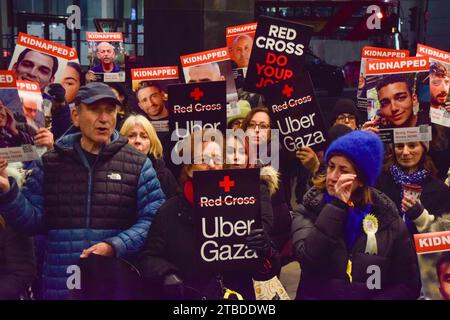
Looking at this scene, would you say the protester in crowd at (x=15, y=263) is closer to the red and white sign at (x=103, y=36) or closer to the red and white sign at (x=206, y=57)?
the red and white sign at (x=206, y=57)

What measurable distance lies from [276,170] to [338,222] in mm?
702

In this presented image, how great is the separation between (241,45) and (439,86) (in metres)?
1.69

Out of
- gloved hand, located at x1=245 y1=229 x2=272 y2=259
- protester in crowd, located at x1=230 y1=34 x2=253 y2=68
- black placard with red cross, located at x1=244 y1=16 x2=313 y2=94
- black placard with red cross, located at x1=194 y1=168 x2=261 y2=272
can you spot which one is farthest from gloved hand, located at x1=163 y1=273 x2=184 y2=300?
protester in crowd, located at x1=230 y1=34 x2=253 y2=68

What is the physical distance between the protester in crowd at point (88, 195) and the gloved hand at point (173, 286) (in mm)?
256

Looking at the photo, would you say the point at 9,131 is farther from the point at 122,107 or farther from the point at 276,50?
the point at 276,50

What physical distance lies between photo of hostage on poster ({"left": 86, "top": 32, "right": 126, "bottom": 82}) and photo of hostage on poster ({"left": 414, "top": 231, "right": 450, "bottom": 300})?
378cm

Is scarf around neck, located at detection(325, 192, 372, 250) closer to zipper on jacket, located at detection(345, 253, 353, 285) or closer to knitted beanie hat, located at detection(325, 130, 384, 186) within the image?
zipper on jacket, located at detection(345, 253, 353, 285)

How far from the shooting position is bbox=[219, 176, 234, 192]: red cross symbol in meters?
3.91

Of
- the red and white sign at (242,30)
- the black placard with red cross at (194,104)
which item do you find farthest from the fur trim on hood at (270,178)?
the red and white sign at (242,30)

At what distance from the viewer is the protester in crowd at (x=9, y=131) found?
413 cm

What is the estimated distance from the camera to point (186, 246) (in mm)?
3963
